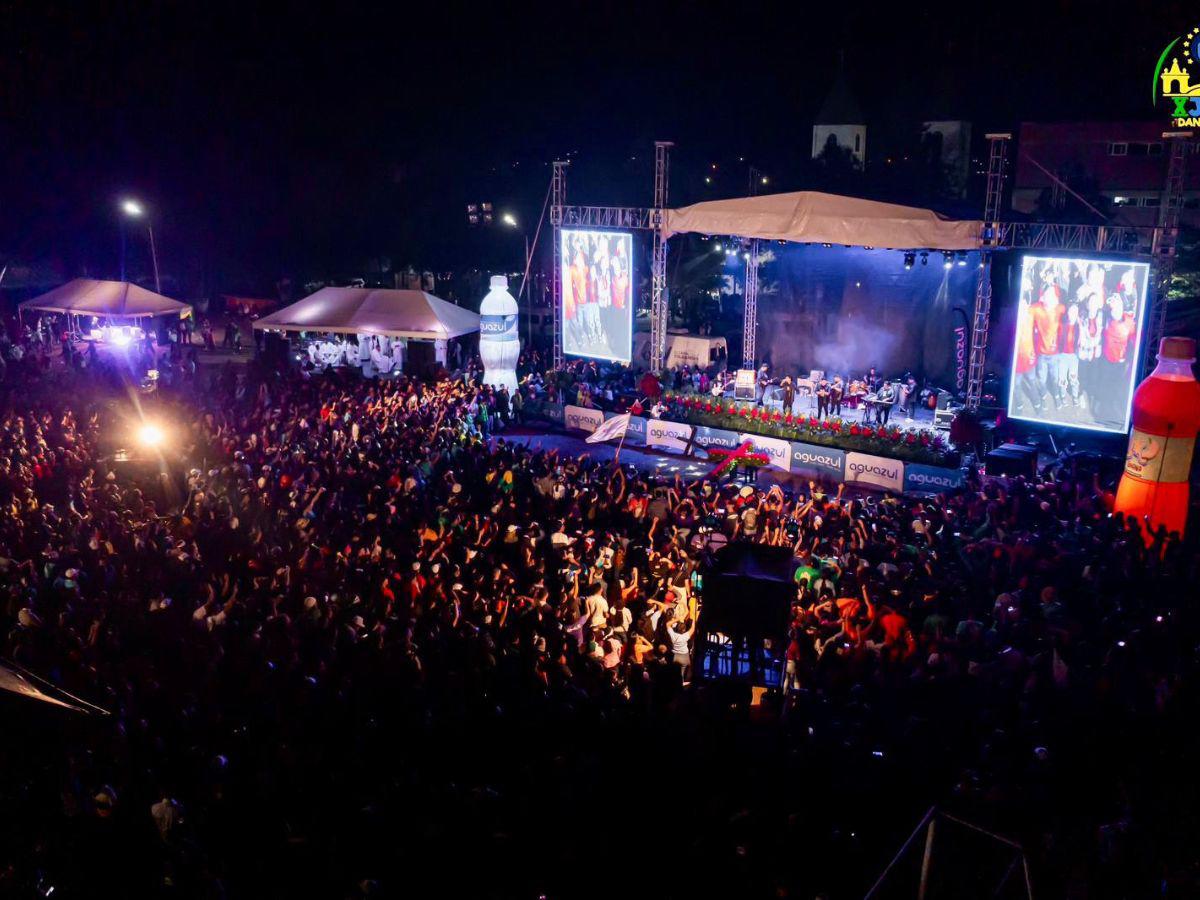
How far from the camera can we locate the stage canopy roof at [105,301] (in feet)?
72.5

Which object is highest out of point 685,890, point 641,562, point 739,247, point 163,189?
point 163,189

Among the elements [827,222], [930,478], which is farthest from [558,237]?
[930,478]

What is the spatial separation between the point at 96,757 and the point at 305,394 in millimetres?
11466

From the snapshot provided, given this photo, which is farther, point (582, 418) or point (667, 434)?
point (582, 418)

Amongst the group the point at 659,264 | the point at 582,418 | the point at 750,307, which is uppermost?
the point at 659,264

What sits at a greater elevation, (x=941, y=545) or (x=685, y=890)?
(x=941, y=545)

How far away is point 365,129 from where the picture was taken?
3603 centimetres

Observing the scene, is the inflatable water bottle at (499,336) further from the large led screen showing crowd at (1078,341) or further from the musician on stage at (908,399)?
the large led screen showing crowd at (1078,341)

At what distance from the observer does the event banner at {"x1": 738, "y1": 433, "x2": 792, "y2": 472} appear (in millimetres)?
17344

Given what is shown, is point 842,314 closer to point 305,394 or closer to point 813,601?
point 305,394

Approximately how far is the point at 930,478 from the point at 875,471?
2.98ft

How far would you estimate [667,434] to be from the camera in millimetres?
18859

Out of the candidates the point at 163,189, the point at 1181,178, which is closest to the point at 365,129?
the point at 163,189

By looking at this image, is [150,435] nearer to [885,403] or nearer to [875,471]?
[875,471]
